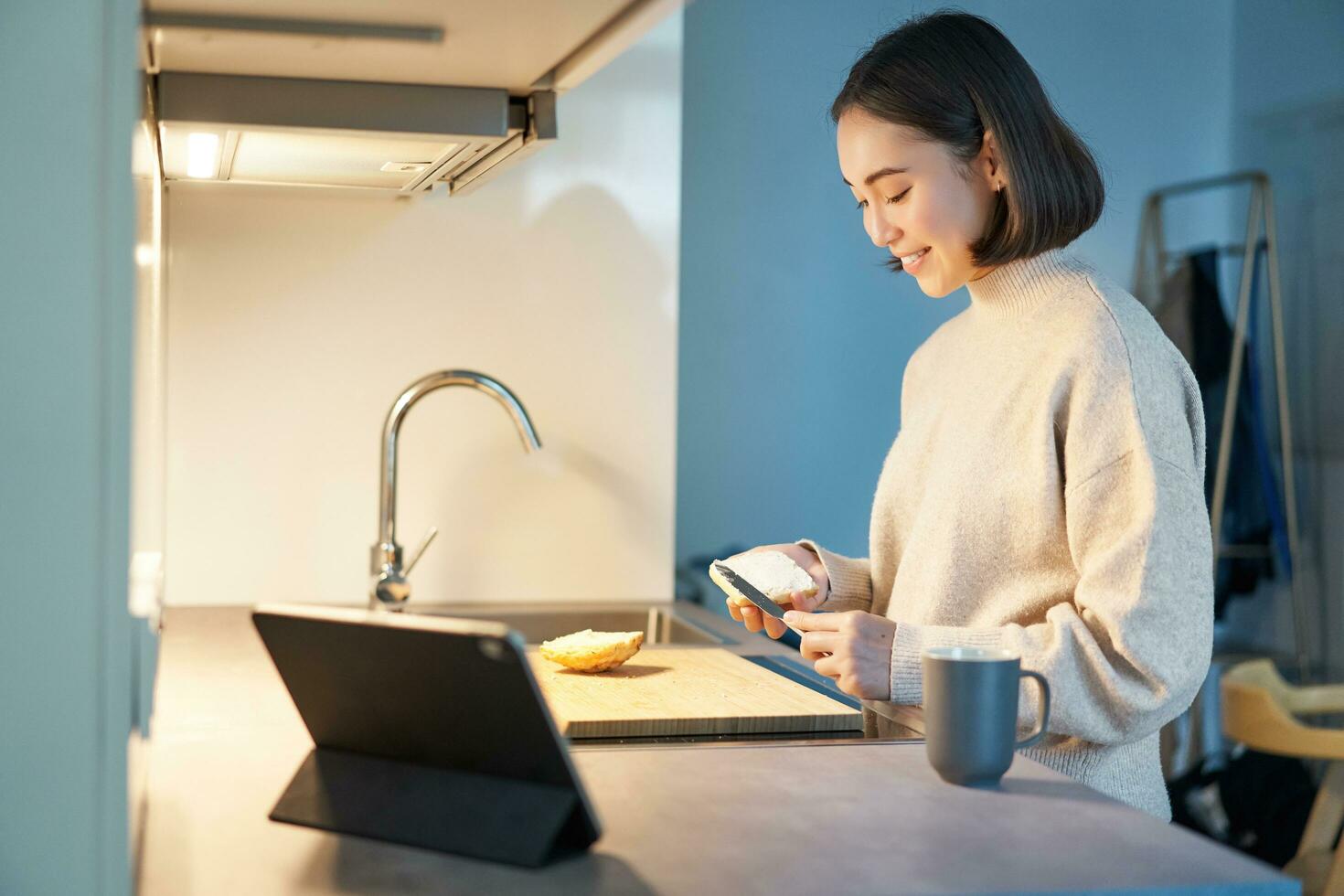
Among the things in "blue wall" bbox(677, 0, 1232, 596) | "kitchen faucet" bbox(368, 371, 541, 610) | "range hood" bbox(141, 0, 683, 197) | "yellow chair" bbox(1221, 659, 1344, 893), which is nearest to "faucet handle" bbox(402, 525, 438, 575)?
"kitchen faucet" bbox(368, 371, 541, 610)

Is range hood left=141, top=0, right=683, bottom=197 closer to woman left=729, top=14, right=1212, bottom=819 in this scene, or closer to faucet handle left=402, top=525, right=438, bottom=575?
woman left=729, top=14, right=1212, bottom=819

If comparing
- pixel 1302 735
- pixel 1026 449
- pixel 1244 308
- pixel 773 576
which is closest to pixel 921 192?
pixel 1026 449

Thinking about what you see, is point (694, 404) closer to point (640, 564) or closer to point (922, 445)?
point (640, 564)

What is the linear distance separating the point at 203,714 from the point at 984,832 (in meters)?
0.68

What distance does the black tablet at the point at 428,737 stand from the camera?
0.73 meters

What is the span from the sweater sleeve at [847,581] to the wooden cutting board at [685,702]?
140 mm

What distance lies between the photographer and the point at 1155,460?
Result: 3.74 feet

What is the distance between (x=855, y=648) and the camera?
1.16 m

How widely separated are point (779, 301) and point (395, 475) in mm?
1000

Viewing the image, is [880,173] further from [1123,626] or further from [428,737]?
[428,737]

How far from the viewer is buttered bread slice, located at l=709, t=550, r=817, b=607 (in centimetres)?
134

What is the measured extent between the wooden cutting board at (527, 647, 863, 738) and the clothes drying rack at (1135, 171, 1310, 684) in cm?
186

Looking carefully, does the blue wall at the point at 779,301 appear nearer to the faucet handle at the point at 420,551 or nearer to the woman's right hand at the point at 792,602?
the faucet handle at the point at 420,551

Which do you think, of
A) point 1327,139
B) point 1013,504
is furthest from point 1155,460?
point 1327,139
